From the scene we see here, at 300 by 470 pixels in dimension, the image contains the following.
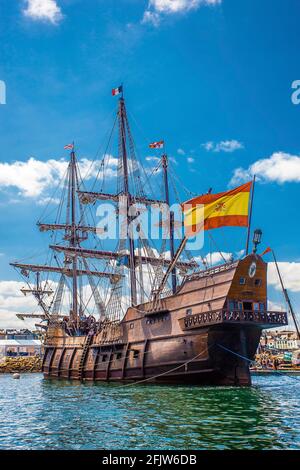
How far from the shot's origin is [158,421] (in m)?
17.1

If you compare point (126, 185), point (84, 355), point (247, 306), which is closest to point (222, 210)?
point (247, 306)

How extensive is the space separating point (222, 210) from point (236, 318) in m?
6.49

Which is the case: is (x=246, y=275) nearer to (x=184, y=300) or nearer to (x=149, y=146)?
(x=184, y=300)

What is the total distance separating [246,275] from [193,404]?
32.5 ft

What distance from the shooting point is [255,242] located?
1144 inches

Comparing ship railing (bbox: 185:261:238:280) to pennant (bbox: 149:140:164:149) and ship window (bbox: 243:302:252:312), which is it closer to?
ship window (bbox: 243:302:252:312)

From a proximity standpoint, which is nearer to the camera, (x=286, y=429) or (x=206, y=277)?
(x=286, y=429)

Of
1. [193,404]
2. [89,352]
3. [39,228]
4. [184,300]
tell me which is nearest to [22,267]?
Result: [39,228]

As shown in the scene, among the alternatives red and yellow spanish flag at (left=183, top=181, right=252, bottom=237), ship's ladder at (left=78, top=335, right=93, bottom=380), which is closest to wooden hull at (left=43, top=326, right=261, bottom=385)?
red and yellow spanish flag at (left=183, top=181, right=252, bottom=237)

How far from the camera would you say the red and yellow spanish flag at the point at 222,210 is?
2867cm

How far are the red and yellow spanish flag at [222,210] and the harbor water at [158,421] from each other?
31.6 ft

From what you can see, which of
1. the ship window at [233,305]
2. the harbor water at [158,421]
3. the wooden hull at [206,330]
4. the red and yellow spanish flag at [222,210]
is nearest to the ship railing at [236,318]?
the wooden hull at [206,330]

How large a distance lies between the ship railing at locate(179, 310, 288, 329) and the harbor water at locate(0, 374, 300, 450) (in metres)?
3.87

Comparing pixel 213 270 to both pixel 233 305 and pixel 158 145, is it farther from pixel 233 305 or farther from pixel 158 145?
pixel 158 145
